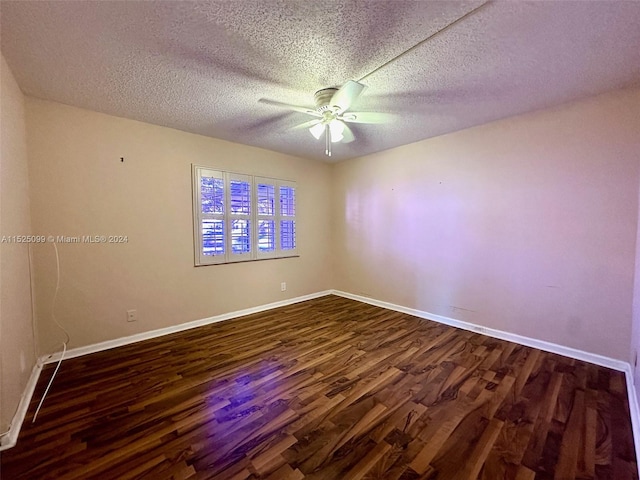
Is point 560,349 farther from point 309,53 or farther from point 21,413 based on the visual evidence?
point 21,413

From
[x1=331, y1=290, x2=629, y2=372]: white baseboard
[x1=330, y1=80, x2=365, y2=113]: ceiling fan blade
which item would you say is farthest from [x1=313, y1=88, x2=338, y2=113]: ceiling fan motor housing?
[x1=331, y1=290, x2=629, y2=372]: white baseboard

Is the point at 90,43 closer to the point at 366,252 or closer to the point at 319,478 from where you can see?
the point at 319,478

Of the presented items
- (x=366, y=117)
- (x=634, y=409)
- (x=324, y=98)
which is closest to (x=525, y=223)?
(x=634, y=409)

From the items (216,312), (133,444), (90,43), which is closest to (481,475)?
(133,444)

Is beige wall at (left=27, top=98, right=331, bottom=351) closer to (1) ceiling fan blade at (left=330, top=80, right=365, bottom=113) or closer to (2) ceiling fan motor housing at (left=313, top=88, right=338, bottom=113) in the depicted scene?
(2) ceiling fan motor housing at (left=313, top=88, right=338, bottom=113)

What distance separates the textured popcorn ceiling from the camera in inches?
55.7

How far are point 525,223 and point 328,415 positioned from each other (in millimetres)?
2751

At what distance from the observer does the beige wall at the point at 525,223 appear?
2.29m

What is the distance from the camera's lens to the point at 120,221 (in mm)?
2793

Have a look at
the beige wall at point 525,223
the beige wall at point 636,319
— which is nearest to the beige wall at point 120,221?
the beige wall at point 525,223

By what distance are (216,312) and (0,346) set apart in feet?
6.92

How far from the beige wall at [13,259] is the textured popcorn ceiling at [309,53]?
0.34m

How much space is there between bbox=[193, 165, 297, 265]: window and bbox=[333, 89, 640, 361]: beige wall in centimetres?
153

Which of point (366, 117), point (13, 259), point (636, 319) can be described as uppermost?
point (366, 117)
